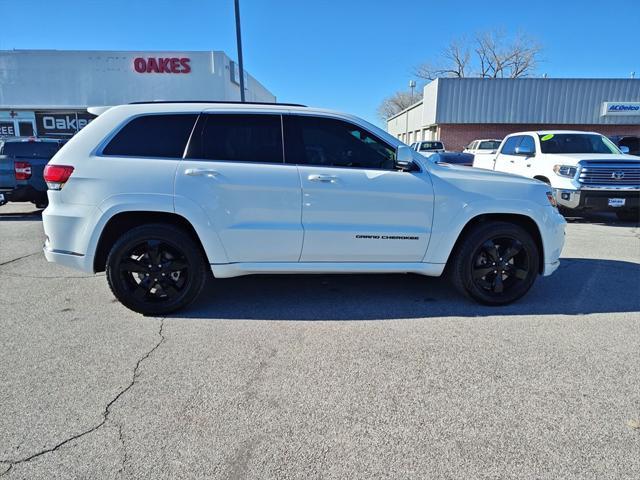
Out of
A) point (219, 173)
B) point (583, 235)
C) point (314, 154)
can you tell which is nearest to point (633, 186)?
point (583, 235)

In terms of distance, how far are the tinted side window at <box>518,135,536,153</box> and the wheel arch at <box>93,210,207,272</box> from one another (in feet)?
29.3

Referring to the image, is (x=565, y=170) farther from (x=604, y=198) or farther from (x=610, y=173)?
(x=604, y=198)

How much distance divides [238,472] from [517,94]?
32.9 m

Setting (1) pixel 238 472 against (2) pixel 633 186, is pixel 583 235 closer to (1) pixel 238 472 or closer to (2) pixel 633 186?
(2) pixel 633 186

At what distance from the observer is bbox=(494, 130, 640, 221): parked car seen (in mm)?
8281

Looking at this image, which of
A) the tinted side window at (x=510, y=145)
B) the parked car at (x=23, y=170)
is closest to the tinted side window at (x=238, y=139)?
the parked car at (x=23, y=170)

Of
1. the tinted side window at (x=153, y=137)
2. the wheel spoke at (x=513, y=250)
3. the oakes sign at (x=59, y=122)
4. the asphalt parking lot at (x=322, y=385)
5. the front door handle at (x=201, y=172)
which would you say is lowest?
the asphalt parking lot at (x=322, y=385)

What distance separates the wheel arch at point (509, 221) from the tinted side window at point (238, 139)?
6.47 feet

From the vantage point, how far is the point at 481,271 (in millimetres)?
4082

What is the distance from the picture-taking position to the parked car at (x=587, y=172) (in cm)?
828

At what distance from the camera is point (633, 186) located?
833 cm

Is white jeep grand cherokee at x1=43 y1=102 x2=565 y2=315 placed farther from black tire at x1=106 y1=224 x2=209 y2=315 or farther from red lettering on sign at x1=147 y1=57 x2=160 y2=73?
red lettering on sign at x1=147 y1=57 x2=160 y2=73

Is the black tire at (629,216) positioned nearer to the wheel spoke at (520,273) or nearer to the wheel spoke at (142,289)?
the wheel spoke at (520,273)

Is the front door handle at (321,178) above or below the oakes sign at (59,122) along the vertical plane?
below
